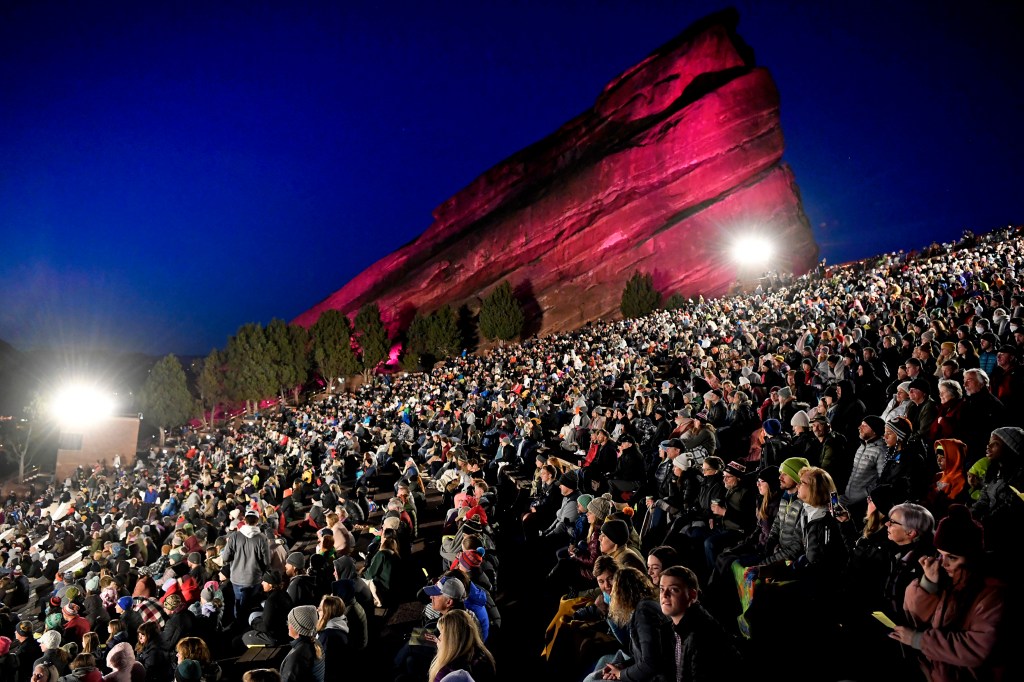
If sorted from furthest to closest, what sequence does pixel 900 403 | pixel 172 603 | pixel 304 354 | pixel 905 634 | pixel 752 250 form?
pixel 752 250 < pixel 304 354 < pixel 900 403 < pixel 172 603 < pixel 905 634

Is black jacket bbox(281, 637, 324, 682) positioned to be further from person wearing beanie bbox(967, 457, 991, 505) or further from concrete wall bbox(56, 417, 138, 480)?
concrete wall bbox(56, 417, 138, 480)

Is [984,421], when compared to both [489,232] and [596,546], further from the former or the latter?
[489,232]

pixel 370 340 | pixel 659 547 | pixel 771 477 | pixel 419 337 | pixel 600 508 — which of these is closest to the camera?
pixel 659 547

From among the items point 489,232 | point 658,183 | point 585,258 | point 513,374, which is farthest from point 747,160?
point 513,374

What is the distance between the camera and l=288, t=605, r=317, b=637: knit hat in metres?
4.83

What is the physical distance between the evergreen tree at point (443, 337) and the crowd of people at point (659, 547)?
44243 mm

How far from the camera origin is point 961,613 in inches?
107

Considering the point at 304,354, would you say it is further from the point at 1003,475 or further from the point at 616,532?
the point at 1003,475

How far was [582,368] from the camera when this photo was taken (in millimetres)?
23594

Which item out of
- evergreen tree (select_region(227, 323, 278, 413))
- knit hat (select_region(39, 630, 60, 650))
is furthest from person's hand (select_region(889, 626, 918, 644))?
evergreen tree (select_region(227, 323, 278, 413))

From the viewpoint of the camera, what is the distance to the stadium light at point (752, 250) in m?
64.5

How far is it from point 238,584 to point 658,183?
69.2 meters

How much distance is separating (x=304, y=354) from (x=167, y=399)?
13814 millimetres

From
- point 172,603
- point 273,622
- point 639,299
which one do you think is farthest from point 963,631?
point 639,299
